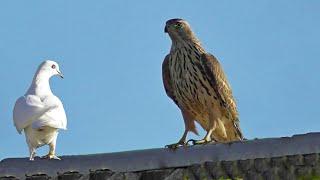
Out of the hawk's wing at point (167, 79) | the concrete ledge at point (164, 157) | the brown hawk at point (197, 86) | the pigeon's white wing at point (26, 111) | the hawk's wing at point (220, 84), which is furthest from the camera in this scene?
the pigeon's white wing at point (26, 111)

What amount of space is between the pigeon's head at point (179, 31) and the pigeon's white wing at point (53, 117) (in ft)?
7.10

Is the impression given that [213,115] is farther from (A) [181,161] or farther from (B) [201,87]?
(A) [181,161]

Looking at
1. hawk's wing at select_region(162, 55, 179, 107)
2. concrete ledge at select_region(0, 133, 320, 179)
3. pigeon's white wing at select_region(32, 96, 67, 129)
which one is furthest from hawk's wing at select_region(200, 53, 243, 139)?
concrete ledge at select_region(0, 133, 320, 179)

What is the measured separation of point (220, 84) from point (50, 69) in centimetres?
429

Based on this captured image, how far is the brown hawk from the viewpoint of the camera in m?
13.8

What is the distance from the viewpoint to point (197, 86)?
13914 mm

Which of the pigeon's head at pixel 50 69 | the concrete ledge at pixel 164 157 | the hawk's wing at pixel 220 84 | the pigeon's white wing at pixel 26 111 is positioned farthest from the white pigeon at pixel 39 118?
the concrete ledge at pixel 164 157

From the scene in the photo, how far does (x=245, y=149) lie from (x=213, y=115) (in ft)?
12.6

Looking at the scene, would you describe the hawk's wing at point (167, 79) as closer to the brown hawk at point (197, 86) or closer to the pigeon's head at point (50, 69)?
the brown hawk at point (197, 86)

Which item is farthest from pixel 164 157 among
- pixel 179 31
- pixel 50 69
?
pixel 50 69

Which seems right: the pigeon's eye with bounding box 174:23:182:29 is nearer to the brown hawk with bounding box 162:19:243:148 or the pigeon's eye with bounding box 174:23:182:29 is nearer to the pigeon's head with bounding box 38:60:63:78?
the brown hawk with bounding box 162:19:243:148

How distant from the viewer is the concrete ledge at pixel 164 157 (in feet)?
32.2

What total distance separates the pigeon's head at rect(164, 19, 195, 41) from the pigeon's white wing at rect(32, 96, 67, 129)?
7.10ft

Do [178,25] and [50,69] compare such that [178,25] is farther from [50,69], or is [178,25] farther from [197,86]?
[50,69]
